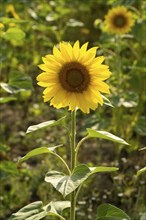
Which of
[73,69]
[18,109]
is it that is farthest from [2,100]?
[18,109]

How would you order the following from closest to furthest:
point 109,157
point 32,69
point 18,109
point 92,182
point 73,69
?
1. point 73,69
2. point 92,182
3. point 109,157
4. point 18,109
5. point 32,69

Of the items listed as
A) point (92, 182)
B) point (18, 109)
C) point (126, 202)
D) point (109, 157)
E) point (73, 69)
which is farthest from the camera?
point (18, 109)

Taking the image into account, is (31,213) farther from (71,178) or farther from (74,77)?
(74,77)

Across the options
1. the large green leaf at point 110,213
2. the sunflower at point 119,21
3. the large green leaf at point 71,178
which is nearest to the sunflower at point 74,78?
the large green leaf at point 71,178

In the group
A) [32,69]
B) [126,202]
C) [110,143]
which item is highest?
[32,69]

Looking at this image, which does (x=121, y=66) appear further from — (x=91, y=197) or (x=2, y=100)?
(x=2, y=100)

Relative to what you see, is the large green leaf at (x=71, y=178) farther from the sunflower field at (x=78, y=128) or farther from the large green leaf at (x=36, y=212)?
the large green leaf at (x=36, y=212)

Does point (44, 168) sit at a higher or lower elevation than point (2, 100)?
lower
